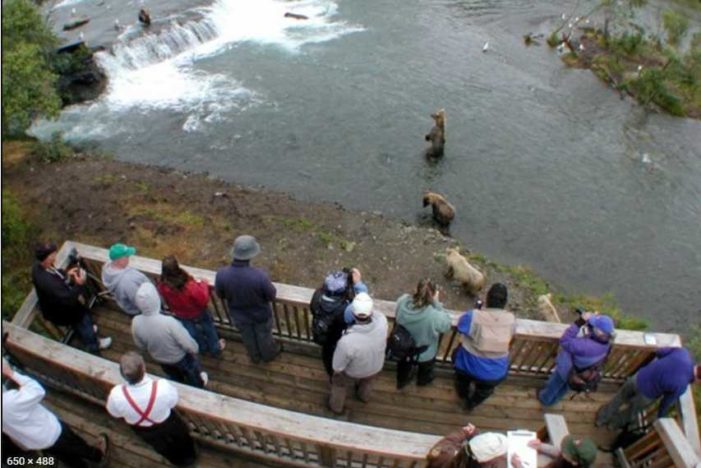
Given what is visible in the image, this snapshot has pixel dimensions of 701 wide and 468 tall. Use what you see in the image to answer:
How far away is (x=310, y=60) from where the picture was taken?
24156 millimetres

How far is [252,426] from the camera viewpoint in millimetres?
4492

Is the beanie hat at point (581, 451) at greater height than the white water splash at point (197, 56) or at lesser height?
greater

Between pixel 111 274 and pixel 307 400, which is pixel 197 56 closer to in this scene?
pixel 111 274

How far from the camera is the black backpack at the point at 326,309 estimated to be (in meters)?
5.25

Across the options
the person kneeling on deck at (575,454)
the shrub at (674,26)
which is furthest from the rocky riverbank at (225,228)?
the shrub at (674,26)

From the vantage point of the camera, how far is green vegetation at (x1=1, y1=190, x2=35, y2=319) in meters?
10.6

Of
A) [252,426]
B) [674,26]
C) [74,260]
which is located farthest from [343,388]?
[674,26]

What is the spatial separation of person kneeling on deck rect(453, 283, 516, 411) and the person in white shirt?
158 inches

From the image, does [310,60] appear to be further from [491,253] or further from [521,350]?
[521,350]

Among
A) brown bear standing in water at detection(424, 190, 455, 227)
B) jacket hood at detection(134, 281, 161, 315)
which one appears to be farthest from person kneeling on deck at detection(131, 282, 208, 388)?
brown bear standing in water at detection(424, 190, 455, 227)

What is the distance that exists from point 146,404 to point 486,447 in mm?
2806

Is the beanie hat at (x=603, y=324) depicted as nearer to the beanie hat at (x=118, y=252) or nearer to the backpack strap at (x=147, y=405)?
the backpack strap at (x=147, y=405)

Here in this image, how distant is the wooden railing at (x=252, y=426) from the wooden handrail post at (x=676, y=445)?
2.34 m

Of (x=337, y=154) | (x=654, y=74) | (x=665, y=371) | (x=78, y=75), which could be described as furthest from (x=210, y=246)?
(x=654, y=74)
